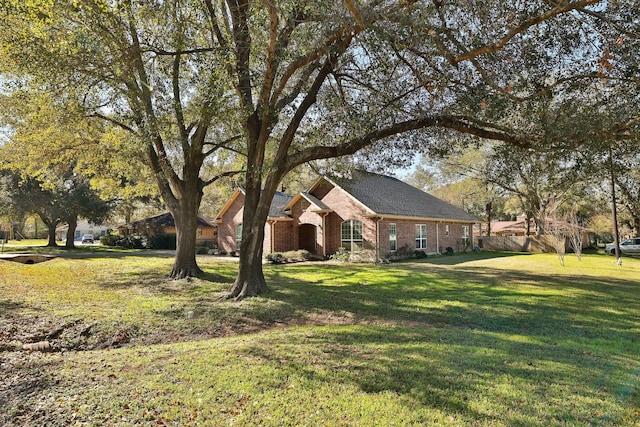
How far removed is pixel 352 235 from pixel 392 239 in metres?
2.49

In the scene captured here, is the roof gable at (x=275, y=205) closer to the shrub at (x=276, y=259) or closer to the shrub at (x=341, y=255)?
the shrub at (x=276, y=259)

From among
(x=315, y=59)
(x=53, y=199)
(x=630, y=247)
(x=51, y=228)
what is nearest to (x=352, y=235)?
(x=315, y=59)

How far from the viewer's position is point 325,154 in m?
10.9

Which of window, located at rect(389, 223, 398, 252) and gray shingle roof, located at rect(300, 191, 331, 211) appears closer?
window, located at rect(389, 223, 398, 252)

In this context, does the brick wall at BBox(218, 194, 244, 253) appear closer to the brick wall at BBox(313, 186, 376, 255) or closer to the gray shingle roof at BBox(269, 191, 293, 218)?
the gray shingle roof at BBox(269, 191, 293, 218)

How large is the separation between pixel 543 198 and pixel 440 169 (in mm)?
9625

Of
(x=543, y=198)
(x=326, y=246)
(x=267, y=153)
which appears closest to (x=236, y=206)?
(x=326, y=246)

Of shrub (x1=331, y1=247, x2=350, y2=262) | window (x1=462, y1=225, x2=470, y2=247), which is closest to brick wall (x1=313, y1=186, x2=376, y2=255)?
shrub (x1=331, y1=247, x2=350, y2=262)

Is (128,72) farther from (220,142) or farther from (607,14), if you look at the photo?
(607,14)

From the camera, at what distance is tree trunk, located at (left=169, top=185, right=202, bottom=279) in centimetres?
1445

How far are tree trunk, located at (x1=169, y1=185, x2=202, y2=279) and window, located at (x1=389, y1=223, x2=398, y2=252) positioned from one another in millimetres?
12611

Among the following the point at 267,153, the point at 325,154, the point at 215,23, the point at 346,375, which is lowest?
the point at 346,375

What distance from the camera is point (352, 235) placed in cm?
2389

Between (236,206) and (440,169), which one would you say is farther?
(440,169)
